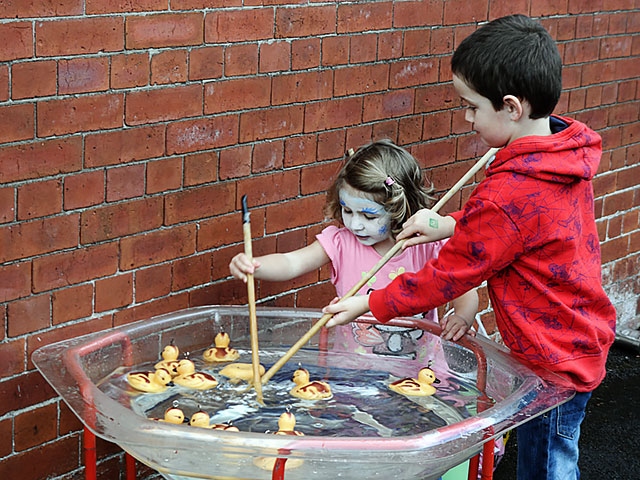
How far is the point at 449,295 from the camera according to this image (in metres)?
2.82

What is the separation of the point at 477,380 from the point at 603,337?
1.21 ft

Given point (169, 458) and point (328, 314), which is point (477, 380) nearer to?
point (328, 314)

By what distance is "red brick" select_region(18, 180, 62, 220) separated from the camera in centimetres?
→ 293

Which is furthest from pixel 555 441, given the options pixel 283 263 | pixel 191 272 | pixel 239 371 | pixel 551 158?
pixel 191 272

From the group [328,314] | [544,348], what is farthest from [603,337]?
[328,314]

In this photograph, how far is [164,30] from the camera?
10.5ft

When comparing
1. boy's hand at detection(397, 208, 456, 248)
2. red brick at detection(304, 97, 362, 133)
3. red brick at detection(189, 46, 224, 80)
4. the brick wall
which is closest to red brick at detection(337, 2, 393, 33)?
the brick wall

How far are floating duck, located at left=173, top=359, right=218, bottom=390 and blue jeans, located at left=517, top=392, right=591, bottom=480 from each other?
3.02 ft

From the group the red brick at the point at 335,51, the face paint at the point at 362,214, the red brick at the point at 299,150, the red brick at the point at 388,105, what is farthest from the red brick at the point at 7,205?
the red brick at the point at 388,105

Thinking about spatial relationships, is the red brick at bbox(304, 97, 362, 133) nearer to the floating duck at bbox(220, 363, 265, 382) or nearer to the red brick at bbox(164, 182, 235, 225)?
the red brick at bbox(164, 182, 235, 225)

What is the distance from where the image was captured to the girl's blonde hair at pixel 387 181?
10.9 feet

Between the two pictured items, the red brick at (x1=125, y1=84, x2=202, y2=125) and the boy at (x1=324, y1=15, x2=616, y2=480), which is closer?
the boy at (x1=324, y1=15, x2=616, y2=480)

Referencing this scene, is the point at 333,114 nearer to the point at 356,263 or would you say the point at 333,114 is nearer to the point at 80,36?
the point at 356,263

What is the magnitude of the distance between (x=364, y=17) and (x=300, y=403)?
1.62 m
